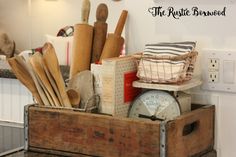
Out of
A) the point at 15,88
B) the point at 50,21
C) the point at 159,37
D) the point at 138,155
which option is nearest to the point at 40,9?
the point at 50,21

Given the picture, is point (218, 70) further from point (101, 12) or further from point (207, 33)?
point (101, 12)

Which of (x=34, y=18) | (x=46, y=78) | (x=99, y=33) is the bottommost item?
(x=46, y=78)

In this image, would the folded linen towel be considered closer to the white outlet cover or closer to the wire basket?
the wire basket

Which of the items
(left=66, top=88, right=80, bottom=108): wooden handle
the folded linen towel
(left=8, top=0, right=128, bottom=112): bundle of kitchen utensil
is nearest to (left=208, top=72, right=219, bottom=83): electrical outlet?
the folded linen towel

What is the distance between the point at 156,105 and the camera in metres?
1.13

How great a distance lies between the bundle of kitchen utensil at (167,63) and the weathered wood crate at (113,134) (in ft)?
0.35

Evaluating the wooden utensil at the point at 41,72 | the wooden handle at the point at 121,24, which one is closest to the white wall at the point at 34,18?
the wooden handle at the point at 121,24

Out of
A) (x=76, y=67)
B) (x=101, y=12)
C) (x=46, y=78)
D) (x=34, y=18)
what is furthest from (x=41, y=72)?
(x=34, y=18)

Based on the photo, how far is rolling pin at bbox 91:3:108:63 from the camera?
4.10 ft

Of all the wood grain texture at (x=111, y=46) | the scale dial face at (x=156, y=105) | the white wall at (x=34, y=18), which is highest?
the white wall at (x=34, y=18)

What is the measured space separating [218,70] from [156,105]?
0.21m

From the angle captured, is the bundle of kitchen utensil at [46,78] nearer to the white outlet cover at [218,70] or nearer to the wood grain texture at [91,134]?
the wood grain texture at [91,134]

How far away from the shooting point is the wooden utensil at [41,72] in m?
1.14

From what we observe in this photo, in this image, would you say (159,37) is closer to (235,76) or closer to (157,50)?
(157,50)
